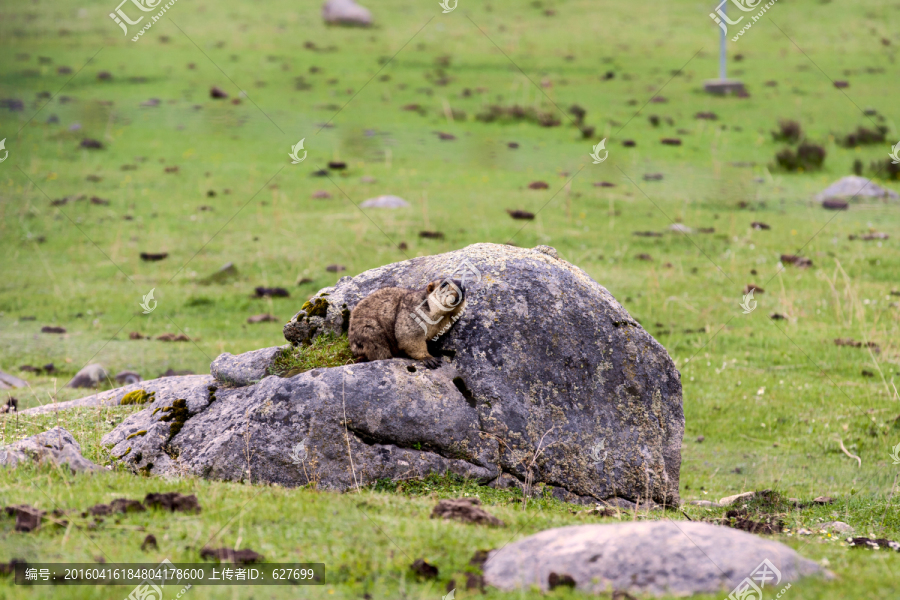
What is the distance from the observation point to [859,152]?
36.6 m

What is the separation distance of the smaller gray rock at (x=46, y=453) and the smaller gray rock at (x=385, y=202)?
784 inches

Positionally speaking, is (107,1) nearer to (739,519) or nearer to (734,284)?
(734,284)

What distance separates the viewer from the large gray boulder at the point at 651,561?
6.21 meters

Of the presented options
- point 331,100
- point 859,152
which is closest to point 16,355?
point 331,100

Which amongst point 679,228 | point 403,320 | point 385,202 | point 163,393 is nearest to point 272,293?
point 385,202

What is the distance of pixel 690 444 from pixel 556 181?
1913 cm

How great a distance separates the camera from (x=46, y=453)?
9062 mm

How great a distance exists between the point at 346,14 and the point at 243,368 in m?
52.4

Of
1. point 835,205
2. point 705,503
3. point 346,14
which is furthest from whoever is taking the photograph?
point 346,14

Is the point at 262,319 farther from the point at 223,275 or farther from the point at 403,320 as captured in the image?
the point at 403,320

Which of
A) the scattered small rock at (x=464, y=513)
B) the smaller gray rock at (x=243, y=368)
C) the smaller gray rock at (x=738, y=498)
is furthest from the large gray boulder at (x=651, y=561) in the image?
the smaller gray rock at (x=738, y=498)

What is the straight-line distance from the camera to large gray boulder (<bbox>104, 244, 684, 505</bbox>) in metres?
9.65

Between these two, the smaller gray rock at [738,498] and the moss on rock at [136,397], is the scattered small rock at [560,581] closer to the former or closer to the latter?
the smaller gray rock at [738,498]

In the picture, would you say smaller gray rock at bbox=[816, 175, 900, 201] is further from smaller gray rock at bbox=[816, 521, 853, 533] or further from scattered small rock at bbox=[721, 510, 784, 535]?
scattered small rock at bbox=[721, 510, 784, 535]
